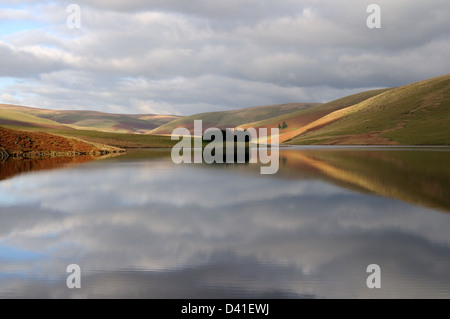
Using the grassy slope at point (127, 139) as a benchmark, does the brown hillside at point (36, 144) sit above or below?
below

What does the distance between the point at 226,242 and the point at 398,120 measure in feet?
448

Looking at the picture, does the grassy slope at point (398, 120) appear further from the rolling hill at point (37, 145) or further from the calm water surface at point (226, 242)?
the calm water surface at point (226, 242)

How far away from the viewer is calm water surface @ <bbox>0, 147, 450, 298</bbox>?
289 inches

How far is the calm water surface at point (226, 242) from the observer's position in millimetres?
7332

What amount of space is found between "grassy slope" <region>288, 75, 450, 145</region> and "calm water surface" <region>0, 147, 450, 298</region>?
10117 cm

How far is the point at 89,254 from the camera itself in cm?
935

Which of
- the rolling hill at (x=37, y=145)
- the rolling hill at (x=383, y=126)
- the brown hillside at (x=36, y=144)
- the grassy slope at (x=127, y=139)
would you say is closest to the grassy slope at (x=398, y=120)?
the rolling hill at (x=383, y=126)

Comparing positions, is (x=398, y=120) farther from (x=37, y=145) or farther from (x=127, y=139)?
(x=37, y=145)

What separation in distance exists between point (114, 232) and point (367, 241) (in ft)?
24.7

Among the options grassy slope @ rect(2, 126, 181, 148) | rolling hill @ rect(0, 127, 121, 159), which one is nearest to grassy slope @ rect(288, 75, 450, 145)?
grassy slope @ rect(2, 126, 181, 148)

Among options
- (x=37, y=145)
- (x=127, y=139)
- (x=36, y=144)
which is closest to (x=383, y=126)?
(x=127, y=139)

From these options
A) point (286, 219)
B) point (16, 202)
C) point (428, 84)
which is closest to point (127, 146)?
point (16, 202)

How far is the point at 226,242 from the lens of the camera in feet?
33.9

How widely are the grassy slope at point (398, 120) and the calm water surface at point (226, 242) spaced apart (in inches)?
3983
